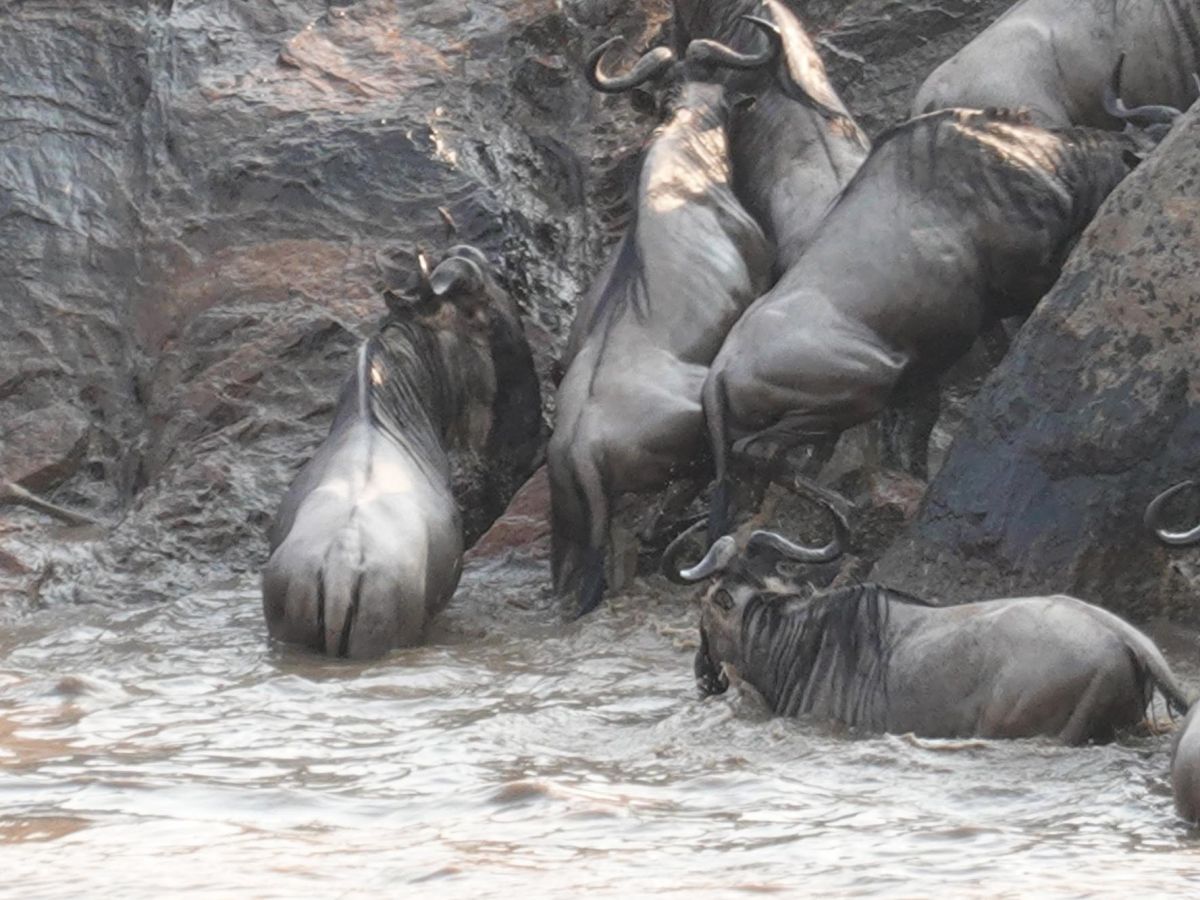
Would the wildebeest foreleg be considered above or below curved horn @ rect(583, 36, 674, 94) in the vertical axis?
below

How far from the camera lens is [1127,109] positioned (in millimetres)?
10953

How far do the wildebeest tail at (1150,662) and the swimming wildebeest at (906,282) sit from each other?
9.11 ft

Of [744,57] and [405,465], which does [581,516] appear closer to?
[405,465]

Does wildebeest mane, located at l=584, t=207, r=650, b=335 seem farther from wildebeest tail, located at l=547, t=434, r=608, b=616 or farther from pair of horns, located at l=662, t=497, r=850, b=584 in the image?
pair of horns, located at l=662, t=497, r=850, b=584

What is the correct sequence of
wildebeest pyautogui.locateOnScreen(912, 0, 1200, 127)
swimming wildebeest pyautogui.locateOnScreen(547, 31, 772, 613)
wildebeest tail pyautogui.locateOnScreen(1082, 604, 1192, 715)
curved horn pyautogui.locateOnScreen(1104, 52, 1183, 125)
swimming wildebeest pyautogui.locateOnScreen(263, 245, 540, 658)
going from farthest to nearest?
wildebeest pyautogui.locateOnScreen(912, 0, 1200, 127), curved horn pyautogui.locateOnScreen(1104, 52, 1183, 125), swimming wildebeest pyautogui.locateOnScreen(547, 31, 772, 613), swimming wildebeest pyautogui.locateOnScreen(263, 245, 540, 658), wildebeest tail pyautogui.locateOnScreen(1082, 604, 1192, 715)

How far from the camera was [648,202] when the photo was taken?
1094 centimetres

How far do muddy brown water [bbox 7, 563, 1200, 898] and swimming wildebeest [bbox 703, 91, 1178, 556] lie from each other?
961 millimetres

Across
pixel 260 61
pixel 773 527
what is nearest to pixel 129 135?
pixel 260 61

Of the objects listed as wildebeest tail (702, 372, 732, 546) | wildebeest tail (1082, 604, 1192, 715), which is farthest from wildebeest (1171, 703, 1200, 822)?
wildebeest tail (702, 372, 732, 546)

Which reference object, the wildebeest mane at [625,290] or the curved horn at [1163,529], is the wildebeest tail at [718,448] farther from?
the curved horn at [1163,529]

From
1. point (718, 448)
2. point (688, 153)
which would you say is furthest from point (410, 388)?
point (718, 448)

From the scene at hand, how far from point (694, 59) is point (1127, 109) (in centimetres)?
199

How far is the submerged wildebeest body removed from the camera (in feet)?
36.7

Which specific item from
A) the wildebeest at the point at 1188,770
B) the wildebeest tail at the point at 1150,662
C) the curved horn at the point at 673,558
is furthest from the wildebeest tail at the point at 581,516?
the wildebeest at the point at 1188,770
